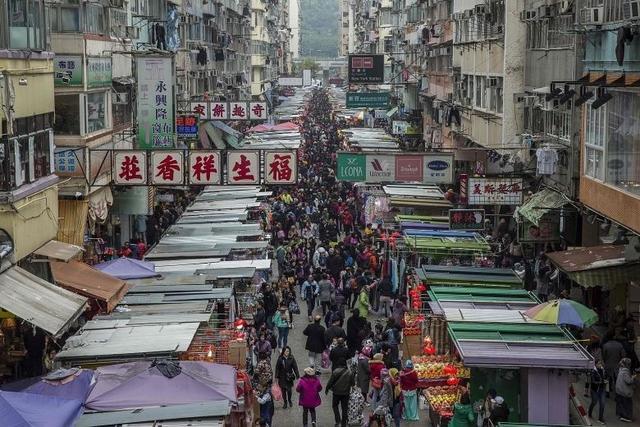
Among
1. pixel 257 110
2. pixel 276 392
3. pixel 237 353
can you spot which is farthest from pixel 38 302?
pixel 257 110

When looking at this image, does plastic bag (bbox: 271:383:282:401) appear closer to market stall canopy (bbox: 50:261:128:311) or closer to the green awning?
market stall canopy (bbox: 50:261:128:311)

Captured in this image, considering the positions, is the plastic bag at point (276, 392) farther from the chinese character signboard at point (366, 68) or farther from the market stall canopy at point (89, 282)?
the chinese character signboard at point (366, 68)

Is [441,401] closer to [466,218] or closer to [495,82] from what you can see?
[466,218]

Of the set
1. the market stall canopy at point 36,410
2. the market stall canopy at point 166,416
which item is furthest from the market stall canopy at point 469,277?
the market stall canopy at point 36,410

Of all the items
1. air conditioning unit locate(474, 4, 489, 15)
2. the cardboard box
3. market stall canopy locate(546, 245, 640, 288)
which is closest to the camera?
the cardboard box

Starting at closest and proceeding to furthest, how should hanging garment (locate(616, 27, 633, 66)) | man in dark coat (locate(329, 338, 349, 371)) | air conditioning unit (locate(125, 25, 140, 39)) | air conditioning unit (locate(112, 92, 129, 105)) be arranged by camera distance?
man in dark coat (locate(329, 338, 349, 371)), hanging garment (locate(616, 27, 633, 66)), air conditioning unit (locate(112, 92, 129, 105)), air conditioning unit (locate(125, 25, 140, 39))

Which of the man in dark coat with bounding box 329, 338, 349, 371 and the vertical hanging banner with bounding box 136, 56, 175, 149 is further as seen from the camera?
the vertical hanging banner with bounding box 136, 56, 175, 149

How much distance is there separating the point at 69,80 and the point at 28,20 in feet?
24.1

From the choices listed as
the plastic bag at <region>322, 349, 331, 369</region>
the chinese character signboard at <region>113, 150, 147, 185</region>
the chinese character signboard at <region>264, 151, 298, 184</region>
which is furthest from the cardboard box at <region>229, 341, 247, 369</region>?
the chinese character signboard at <region>113, 150, 147, 185</region>

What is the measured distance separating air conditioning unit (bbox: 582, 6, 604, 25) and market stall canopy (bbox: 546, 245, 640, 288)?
4142 millimetres

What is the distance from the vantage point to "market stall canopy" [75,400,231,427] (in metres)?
11.2

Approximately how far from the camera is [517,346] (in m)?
14.3

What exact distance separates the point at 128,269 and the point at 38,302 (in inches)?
221

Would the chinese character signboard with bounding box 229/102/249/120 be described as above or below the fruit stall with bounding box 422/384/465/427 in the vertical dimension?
above
